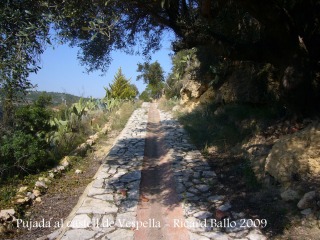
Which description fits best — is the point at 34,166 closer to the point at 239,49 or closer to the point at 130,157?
the point at 130,157

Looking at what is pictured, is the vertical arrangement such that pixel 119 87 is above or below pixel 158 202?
above

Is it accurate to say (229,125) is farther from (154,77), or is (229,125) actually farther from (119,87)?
(154,77)

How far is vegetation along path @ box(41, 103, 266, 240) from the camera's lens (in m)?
4.66

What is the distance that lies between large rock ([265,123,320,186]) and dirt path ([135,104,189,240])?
79.4 inches

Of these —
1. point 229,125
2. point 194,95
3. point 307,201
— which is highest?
point 194,95

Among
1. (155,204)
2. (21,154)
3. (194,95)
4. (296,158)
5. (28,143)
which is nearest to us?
(296,158)

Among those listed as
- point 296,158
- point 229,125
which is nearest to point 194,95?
point 229,125

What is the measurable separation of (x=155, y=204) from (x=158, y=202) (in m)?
0.10

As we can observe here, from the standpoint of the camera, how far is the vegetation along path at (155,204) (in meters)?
4.66

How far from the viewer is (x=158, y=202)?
582 centimetres

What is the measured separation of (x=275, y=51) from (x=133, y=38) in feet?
14.6

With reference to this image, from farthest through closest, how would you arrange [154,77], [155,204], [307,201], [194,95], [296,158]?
[154,77], [194,95], [155,204], [296,158], [307,201]

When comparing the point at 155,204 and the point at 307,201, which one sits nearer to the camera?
the point at 307,201

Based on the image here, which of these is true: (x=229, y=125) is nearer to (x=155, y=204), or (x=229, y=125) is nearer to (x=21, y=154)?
(x=155, y=204)
